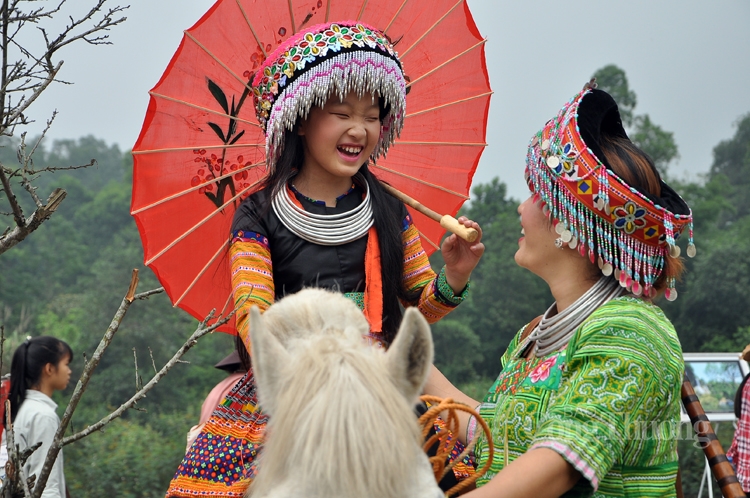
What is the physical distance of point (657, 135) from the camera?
27.5m

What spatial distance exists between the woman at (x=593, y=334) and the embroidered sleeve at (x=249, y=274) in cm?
72

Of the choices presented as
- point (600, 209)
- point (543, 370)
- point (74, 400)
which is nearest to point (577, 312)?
point (543, 370)

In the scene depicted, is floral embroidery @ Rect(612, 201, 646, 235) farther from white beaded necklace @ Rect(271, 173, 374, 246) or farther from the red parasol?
the red parasol

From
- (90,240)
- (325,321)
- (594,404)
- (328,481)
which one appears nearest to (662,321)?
(594,404)

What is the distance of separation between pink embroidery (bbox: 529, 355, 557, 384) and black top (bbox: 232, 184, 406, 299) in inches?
29.3

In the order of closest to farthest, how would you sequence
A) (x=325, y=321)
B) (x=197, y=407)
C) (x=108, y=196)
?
(x=325, y=321)
(x=197, y=407)
(x=108, y=196)

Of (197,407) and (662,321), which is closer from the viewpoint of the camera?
(662,321)

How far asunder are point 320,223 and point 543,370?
921mm

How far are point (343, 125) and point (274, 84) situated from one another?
27 cm

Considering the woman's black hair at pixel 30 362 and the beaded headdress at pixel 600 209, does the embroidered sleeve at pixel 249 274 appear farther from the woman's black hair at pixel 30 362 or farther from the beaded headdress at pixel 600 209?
the woman's black hair at pixel 30 362

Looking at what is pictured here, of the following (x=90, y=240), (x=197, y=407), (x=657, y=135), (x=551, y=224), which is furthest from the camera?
(x=90, y=240)

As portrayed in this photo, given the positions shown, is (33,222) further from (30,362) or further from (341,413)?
(30,362)

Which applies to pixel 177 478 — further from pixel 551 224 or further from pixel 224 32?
pixel 224 32

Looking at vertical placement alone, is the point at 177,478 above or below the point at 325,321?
below
